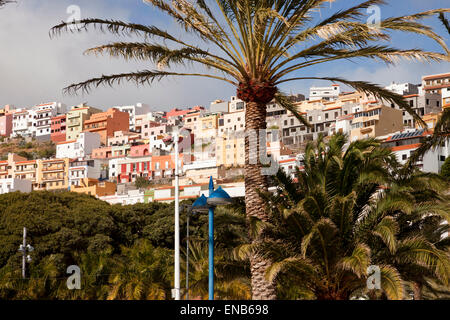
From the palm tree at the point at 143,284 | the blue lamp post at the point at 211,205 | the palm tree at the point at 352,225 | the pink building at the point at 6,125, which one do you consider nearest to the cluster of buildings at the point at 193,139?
the pink building at the point at 6,125

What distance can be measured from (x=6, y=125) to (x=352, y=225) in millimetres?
163508

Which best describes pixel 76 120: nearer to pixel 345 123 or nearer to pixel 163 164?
pixel 163 164

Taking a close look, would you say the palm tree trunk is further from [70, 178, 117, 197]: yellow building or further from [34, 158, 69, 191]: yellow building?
[34, 158, 69, 191]: yellow building

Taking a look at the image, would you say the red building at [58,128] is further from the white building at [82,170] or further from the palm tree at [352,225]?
the palm tree at [352,225]

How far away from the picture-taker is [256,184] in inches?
492

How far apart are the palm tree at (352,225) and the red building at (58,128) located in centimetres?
13538

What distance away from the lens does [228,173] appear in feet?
300

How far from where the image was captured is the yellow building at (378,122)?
8062 centimetres

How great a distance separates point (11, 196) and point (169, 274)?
25065mm

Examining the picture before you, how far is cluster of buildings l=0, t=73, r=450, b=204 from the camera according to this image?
265 feet

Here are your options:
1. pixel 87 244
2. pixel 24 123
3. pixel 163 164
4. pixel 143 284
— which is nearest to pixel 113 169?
pixel 163 164

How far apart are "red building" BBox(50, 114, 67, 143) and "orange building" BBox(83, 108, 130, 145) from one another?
29.6ft

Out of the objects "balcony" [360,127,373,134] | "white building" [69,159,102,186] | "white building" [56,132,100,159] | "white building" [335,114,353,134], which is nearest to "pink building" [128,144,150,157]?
"white building" [69,159,102,186]

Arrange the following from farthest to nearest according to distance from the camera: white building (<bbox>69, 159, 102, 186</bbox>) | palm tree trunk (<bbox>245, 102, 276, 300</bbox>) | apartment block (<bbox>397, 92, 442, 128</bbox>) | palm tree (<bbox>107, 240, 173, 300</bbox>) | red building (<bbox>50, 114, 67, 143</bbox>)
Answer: red building (<bbox>50, 114, 67, 143</bbox>) < white building (<bbox>69, 159, 102, 186</bbox>) < apartment block (<bbox>397, 92, 442, 128</bbox>) < palm tree (<bbox>107, 240, 173, 300</bbox>) < palm tree trunk (<bbox>245, 102, 276, 300</bbox>)
